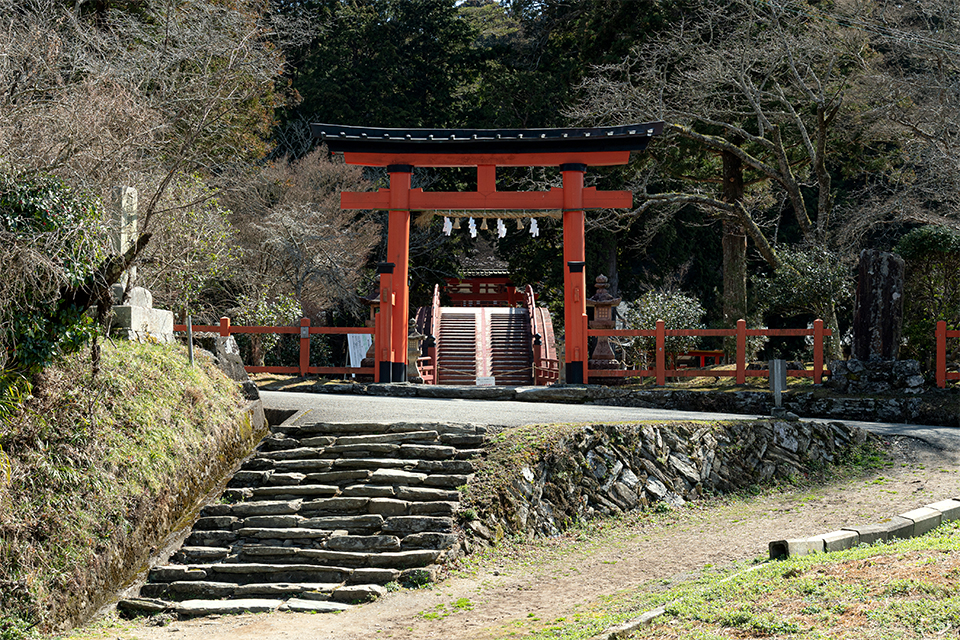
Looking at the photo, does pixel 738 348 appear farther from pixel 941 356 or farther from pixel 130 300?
pixel 130 300

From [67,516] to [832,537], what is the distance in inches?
253

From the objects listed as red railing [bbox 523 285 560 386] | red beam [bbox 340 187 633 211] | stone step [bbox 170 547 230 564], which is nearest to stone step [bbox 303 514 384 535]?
stone step [bbox 170 547 230 564]

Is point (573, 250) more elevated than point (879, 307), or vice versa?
point (573, 250)

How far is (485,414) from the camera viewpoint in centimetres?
1142

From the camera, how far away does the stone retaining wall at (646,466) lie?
8.93m

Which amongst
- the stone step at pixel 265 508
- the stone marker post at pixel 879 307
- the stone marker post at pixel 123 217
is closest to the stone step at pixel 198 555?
the stone step at pixel 265 508

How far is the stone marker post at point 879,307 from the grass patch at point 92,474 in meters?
10.2

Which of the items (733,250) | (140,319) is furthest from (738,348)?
(140,319)

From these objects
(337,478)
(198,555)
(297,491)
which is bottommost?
(198,555)

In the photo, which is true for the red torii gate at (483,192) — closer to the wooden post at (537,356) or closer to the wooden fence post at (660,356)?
the wooden fence post at (660,356)

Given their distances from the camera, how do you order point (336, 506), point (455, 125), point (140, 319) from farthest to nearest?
point (455, 125) < point (140, 319) < point (336, 506)

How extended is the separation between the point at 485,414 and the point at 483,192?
6826 mm

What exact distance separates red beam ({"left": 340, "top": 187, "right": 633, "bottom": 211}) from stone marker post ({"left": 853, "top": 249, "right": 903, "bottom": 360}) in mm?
4908

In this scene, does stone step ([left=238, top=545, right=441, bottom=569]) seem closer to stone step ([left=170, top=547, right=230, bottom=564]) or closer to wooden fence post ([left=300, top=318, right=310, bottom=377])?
stone step ([left=170, top=547, right=230, bottom=564])
